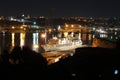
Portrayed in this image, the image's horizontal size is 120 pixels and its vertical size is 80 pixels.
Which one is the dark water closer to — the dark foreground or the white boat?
the white boat

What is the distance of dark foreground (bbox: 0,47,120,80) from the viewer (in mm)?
5836

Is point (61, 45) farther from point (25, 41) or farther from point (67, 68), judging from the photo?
point (67, 68)

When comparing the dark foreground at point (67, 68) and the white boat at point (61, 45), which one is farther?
the white boat at point (61, 45)

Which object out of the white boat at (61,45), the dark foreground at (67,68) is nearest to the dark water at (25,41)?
the white boat at (61,45)

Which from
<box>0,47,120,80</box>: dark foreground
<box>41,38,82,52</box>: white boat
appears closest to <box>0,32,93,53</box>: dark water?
<box>41,38,82,52</box>: white boat

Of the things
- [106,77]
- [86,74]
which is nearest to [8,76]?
[86,74]

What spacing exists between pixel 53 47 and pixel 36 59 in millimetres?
15677

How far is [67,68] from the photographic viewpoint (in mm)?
7770

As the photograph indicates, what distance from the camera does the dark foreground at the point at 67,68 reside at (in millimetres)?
5836

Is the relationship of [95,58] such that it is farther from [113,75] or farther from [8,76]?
[8,76]

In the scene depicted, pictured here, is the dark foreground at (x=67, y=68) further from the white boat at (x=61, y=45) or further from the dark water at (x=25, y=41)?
the dark water at (x=25, y=41)

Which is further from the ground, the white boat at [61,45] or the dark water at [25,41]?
the white boat at [61,45]

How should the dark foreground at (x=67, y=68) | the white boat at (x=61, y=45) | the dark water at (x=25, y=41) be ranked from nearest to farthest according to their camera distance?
1. the dark foreground at (x=67, y=68)
2. the white boat at (x=61, y=45)
3. the dark water at (x=25, y=41)

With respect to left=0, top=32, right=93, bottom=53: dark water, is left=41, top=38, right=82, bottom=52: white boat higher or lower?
higher
